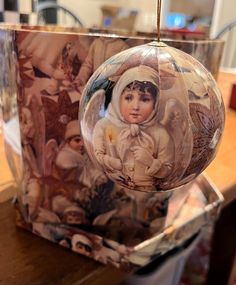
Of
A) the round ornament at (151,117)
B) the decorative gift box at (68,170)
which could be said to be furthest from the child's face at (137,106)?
the decorative gift box at (68,170)

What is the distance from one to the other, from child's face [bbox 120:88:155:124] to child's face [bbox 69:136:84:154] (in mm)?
131

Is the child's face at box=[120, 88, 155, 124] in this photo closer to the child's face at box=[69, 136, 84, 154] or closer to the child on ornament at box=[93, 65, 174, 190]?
the child on ornament at box=[93, 65, 174, 190]

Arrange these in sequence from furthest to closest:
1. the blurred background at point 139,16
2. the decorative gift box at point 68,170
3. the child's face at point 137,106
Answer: the blurred background at point 139,16
the decorative gift box at point 68,170
the child's face at point 137,106

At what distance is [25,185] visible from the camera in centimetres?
36

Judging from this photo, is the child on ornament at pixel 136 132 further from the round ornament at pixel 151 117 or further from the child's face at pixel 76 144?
the child's face at pixel 76 144

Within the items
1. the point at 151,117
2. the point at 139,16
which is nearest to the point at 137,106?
the point at 151,117

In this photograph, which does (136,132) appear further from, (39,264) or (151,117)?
(39,264)

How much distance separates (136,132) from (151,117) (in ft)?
0.04

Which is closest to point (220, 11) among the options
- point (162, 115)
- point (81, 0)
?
point (81, 0)

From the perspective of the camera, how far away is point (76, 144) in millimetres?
331

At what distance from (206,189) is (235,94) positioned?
1.40 ft

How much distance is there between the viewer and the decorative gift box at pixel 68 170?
302 mm

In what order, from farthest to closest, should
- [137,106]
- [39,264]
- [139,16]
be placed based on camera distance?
[139,16]
[39,264]
[137,106]

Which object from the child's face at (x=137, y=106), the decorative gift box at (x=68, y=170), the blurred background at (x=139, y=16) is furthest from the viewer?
the blurred background at (x=139, y=16)
